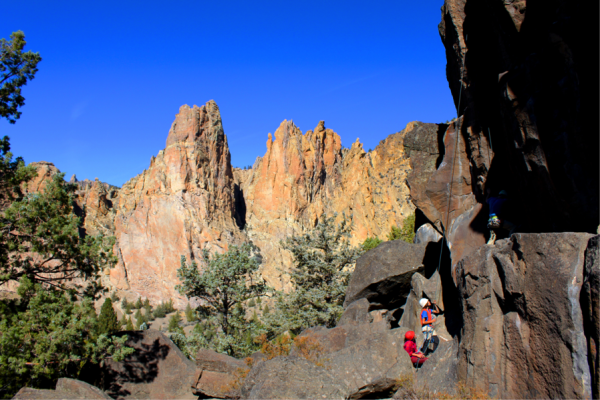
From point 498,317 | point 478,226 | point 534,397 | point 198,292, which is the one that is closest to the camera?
point 534,397

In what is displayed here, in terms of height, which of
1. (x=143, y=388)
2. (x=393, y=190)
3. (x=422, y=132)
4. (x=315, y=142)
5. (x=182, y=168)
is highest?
(x=315, y=142)

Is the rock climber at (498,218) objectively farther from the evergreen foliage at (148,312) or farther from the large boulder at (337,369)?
the evergreen foliage at (148,312)

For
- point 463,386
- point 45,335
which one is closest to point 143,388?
point 45,335

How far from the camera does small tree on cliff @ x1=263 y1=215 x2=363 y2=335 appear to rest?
17547 mm

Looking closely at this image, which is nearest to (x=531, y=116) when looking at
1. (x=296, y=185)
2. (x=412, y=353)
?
(x=412, y=353)

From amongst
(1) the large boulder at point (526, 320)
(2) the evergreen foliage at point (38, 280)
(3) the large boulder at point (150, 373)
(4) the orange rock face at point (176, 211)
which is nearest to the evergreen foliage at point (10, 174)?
(2) the evergreen foliage at point (38, 280)

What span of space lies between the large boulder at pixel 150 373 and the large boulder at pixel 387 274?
6.86m

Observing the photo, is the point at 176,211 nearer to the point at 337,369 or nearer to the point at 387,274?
the point at 387,274

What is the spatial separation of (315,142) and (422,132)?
66649 millimetres

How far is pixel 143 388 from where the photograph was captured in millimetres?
12359

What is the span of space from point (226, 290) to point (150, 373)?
16.6 ft

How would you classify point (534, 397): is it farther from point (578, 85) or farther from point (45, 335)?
point (45, 335)

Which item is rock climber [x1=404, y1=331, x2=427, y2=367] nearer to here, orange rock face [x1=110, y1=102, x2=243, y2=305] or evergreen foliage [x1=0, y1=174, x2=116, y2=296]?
evergreen foliage [x1=0, y1=174, x2=116, y2=296]

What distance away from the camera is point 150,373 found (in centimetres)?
1271
